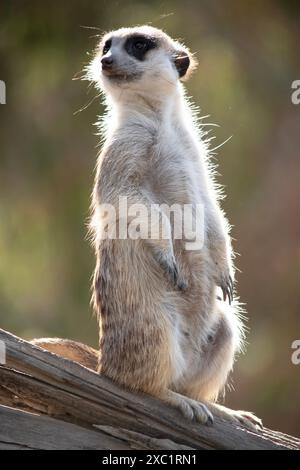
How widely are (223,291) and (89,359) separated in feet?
2.14

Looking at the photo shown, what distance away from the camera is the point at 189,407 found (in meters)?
3.26

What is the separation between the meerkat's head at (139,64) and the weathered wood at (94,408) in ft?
4.14

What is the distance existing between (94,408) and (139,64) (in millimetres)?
1535

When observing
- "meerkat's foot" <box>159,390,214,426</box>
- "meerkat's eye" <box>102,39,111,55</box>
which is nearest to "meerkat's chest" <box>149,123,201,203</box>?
"meerkat's eye" <box>102,39,111,55</box>

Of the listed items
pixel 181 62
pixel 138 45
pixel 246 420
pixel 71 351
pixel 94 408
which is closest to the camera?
pixel 94 408

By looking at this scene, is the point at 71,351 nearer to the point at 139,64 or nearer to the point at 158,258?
the point at 158,258

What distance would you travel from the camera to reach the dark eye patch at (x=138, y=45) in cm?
382

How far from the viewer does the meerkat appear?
130 inches

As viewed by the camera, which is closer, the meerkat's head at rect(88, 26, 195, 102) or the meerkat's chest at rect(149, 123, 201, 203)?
the meerkat's chest at rect(149, 123, 201, 203)

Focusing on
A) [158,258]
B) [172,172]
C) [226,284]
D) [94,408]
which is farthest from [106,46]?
[94,408]

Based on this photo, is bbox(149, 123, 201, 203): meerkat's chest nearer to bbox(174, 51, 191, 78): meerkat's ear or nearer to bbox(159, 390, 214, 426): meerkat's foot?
bbox(174, 51, 191, 78): meerkat's ear

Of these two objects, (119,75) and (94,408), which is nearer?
(94,408)

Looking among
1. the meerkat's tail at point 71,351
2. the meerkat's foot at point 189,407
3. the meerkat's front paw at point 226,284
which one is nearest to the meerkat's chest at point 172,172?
the meerkat's front paw at point 226,284

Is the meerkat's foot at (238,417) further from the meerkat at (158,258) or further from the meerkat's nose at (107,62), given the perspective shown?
the meerkat's nose at (107,62)
